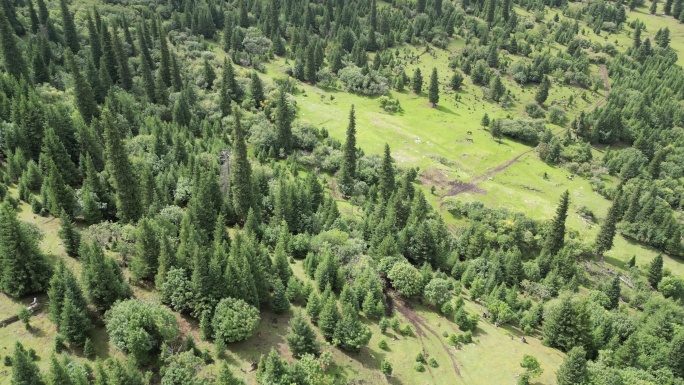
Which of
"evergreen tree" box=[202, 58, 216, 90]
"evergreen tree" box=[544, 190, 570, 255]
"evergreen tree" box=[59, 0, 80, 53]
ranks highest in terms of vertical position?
"evergreen tree" box=[59, 0, 80, 53]

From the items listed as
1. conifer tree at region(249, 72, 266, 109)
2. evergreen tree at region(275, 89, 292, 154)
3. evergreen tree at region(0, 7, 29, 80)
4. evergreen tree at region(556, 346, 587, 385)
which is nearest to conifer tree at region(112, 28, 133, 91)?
evergreen tree at region(0, 7, 29, 80)

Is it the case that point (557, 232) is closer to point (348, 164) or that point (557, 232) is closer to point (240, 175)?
point (348, 164)

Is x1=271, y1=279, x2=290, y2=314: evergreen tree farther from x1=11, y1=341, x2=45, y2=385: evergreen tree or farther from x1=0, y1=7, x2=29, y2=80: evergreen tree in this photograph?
x1=0, y1=7, x2=29, y2=80: evergreen tree

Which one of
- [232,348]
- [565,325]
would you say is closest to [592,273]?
[565,325]

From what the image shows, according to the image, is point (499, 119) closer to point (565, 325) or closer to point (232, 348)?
point (565, 325)

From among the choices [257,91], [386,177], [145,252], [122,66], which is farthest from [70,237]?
[257,91]
